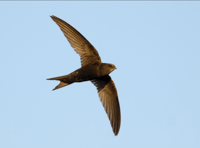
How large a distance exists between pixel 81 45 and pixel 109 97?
180 centimetres

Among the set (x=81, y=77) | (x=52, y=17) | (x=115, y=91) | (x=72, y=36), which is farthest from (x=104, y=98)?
(x=52, y=17)

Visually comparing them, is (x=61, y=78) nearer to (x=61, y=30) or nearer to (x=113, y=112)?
(x=61, y=30)

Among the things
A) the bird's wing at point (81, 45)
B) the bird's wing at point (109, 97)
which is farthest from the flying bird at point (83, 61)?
the bird's wing at point (109, 97)

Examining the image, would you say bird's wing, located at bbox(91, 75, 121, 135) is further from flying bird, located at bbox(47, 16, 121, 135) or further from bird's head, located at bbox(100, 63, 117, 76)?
bird's head, located at bbox(100, 63, 117, 76)

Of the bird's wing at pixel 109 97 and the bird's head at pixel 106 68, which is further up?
the bird's head at pixel 106 68

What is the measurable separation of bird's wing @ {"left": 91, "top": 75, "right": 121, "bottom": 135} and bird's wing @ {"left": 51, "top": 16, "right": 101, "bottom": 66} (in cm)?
87

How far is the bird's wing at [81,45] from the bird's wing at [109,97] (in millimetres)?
867

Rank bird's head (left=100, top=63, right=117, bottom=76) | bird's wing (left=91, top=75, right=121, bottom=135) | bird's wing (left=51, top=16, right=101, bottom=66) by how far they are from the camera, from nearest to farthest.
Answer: bird's head (left=100, top=63, right=117, bottom=76)
bird's wing (left=51, top=16, right=101, bottom=66)
bird's wing (left=91, top=75, right=121, bottom=135)

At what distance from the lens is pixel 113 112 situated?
409 inches

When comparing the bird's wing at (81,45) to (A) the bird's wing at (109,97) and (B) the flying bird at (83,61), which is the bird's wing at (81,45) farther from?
(A) the bird's wing at (109,97)

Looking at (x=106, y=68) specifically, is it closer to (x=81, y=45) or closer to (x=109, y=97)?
(x=81, y=45)

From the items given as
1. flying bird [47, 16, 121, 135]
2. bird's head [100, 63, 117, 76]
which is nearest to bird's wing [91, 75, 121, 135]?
flying bird [47, 16, 121, 135]

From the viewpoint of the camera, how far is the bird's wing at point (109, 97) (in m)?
10.3

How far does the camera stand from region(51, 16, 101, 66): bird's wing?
31.5ft
